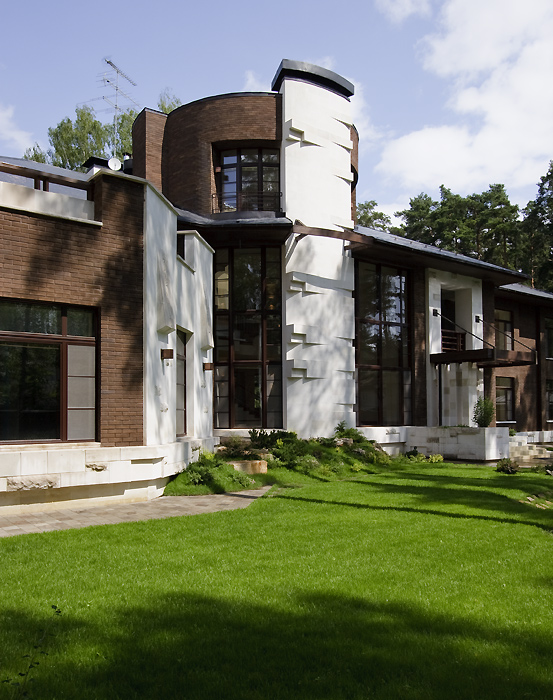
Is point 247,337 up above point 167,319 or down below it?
above

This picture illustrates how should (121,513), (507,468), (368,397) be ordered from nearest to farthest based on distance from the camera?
(121,513) → (507,468) → (368,397)

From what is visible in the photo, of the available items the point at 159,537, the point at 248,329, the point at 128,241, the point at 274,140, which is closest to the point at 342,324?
the point at 248,329

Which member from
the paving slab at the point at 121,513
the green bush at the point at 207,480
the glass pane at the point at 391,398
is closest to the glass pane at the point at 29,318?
the paving slab at the point at 121,513

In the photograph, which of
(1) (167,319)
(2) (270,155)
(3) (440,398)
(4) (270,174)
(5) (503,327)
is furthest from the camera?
(5) (503,327)

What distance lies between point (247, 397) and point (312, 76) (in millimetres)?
10216

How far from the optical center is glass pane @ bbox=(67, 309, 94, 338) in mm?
10656

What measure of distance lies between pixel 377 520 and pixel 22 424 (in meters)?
5.78

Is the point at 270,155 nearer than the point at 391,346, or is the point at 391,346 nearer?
the point at 270,155

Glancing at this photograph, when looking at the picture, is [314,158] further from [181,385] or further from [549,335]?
[549,335]

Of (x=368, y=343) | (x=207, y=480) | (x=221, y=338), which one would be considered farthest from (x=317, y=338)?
(x=207, y=480)

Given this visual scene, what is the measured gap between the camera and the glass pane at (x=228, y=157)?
1990cm

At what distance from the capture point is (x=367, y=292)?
68.1ft

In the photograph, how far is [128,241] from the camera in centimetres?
Result: 1120

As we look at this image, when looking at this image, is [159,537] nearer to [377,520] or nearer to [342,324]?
[377,520]
